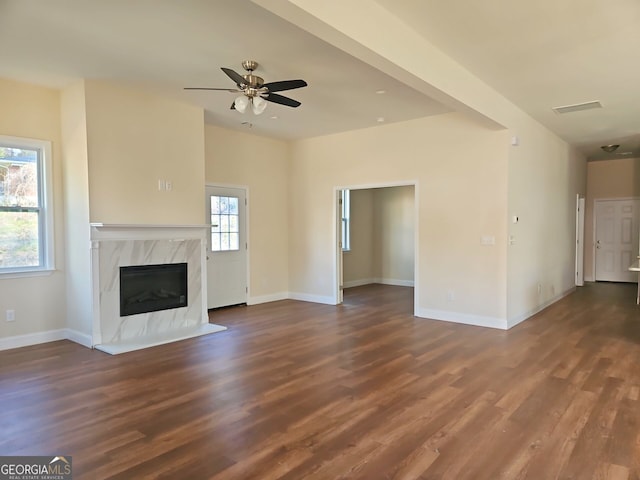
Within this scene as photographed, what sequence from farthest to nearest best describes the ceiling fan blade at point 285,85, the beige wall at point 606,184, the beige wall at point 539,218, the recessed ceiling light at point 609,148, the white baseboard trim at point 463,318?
the beige wall at point 606,184 → the recessed ceiling light at point 609,148 → the beige wall at point 539,218 → the white baseboard trim at point 463,318 → the ceiling fan blade at point 285,85

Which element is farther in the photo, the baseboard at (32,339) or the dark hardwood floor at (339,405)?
the baseboard at (32,339)

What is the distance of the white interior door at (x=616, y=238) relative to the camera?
959 centimetres

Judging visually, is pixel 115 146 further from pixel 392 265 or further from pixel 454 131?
pixel 392 265

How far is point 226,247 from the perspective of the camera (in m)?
7.02

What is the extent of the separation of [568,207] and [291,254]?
17.6ft

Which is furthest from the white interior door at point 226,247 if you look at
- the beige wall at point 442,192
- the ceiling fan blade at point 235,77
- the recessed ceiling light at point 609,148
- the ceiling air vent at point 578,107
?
the recessed ceiling light at point 609,148

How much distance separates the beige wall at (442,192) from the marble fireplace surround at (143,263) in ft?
8.09

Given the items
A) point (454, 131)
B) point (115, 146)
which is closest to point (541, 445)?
point (454, 131)

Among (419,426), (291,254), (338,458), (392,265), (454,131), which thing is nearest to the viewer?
(338,458)

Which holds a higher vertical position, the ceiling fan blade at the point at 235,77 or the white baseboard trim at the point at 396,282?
the ceiling fan blade at the point at 235,77

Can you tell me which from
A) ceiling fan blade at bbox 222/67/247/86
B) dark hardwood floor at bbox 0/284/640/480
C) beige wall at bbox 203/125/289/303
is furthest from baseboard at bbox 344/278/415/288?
ceiling fan blade at bbox 222/67/247/86

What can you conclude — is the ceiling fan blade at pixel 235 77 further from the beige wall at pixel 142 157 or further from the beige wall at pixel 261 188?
the beige wall at pixel 261 188

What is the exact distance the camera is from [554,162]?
7156mm

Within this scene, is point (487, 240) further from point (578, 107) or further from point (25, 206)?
point (25, 206)
